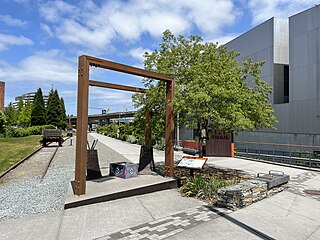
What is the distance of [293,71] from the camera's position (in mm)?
22953

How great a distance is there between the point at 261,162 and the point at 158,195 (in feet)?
30.4

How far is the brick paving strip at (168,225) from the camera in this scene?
4426mm

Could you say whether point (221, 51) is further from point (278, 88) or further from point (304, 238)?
point (278, 88)

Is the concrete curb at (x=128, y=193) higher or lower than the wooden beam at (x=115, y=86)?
lower

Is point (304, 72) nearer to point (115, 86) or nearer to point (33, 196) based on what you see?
point (115, 86)

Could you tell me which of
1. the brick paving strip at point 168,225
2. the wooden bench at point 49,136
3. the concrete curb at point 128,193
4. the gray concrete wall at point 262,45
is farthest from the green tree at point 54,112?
the brick paving strip at point 168,225

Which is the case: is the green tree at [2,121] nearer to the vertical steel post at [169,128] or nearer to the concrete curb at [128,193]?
the vertical steel post at [169,128]

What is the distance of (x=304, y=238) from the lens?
4.48 meters

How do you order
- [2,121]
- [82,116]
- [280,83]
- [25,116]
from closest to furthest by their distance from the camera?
[82,116] → [280,83] → [2,121] → [25,116]

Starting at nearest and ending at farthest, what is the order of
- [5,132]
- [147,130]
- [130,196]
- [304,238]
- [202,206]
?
[304,238], [202,206], [130,196], [147,130], [5,132]

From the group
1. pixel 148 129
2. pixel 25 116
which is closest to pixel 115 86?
pixel 148 129

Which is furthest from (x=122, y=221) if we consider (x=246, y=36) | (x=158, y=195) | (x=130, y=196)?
(x=246, y=36)

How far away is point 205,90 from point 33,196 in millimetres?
5607

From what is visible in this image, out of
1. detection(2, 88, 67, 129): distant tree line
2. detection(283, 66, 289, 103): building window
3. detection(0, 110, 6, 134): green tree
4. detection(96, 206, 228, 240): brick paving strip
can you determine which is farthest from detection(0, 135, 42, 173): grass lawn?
detection(2, 88, 67, 129): distant tree line
